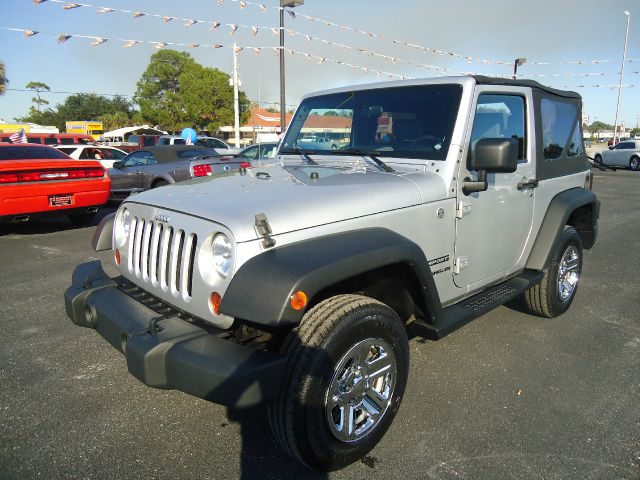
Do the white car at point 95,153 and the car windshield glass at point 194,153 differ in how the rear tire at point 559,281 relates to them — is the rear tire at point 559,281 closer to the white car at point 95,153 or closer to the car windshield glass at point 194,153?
the car windshield glass at point 194,153

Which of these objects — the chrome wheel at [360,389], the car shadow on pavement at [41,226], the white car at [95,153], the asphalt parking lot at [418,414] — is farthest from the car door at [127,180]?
the chrome wheel at [360,389]

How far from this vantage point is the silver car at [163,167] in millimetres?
9102

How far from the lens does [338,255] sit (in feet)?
7.18

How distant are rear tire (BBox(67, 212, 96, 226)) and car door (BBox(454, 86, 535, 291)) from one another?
761 cm

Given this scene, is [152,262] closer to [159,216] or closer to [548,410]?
[159,216]

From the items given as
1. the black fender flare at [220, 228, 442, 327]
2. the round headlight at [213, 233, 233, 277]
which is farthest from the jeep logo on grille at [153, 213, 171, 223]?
the black fender flare at [220, 228, 442, 327]

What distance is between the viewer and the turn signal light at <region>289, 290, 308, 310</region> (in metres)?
1.98

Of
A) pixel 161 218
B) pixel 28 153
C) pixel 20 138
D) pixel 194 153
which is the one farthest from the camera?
→ pixel 20 138

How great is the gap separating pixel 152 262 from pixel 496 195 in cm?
231

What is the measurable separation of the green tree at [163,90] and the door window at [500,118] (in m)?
42.6

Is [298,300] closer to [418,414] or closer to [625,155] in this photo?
[418,414]

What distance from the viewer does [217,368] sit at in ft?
6.42

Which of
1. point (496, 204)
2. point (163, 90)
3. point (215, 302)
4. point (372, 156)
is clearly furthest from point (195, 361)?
point (163, 90)

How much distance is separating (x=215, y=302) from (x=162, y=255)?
0.50m
